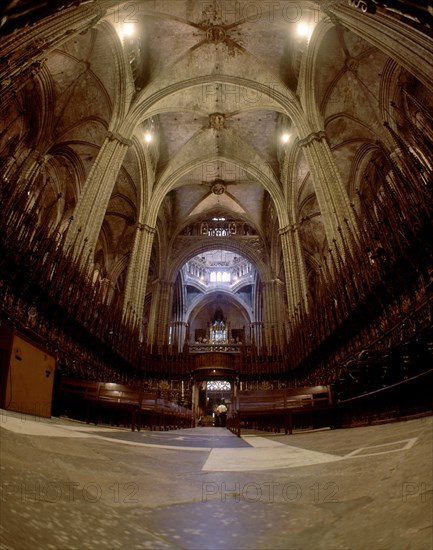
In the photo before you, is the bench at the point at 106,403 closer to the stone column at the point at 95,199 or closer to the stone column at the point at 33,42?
the stone column at the point at 95,199

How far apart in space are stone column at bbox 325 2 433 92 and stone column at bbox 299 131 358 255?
12.1ft

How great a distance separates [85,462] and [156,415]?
568cm

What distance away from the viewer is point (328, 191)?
1072 centimetres

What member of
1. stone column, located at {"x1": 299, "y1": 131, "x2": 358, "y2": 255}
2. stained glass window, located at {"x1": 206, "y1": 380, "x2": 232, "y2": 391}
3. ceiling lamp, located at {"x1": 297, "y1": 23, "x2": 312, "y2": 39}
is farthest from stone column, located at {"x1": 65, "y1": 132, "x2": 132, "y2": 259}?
stained glass window, located at {"x1": 206, "y1": 380, "x2": 232, "y2": 391}

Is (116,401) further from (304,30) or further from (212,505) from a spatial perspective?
(304,30)

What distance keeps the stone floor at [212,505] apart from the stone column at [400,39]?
7.37m

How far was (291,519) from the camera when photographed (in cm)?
101

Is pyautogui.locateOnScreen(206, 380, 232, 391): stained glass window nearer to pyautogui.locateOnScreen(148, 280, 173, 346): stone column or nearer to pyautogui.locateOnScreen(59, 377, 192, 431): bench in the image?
pyautogui.locateOnScreen(148, 280, 173, 346): stone column

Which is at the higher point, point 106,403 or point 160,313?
point 160,313

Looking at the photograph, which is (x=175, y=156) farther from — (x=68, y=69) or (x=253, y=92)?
(x=68, y=69)

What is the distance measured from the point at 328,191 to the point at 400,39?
173 inches

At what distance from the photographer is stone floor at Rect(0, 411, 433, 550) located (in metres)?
0.77

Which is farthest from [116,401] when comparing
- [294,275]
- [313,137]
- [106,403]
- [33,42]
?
[313,137]

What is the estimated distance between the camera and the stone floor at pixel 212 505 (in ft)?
2.51
